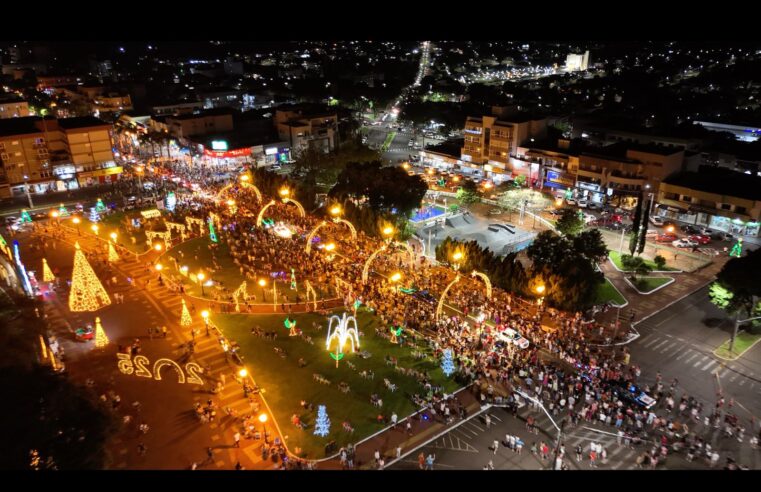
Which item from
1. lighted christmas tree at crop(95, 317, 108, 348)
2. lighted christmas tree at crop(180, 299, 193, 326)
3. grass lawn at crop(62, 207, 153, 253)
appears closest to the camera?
lighted christmas tree at crop(95, 317, 108, 348)

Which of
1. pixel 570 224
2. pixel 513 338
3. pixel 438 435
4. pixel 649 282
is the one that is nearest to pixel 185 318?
pixel 438 435

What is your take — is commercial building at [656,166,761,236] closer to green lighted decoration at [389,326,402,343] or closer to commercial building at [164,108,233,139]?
green lighted decoration at [389,326,402,343]

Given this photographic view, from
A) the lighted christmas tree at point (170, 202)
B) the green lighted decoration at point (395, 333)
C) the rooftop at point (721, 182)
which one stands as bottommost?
the green lighted decoration at point (395, 333)

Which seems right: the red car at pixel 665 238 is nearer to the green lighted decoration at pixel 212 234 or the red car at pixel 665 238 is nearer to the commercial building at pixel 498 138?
the commercial building at pixel 498 138

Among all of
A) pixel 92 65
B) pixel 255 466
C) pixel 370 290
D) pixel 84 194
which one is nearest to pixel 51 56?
pixel 92 65

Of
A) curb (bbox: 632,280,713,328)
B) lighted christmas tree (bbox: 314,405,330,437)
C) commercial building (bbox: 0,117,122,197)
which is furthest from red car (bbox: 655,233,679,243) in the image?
commercial building (bbox: 0,117,122,197)

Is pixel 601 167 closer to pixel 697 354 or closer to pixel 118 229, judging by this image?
pixel 697 354

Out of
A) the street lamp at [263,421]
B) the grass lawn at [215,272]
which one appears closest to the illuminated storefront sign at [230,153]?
the grass lawn at [215,272]
